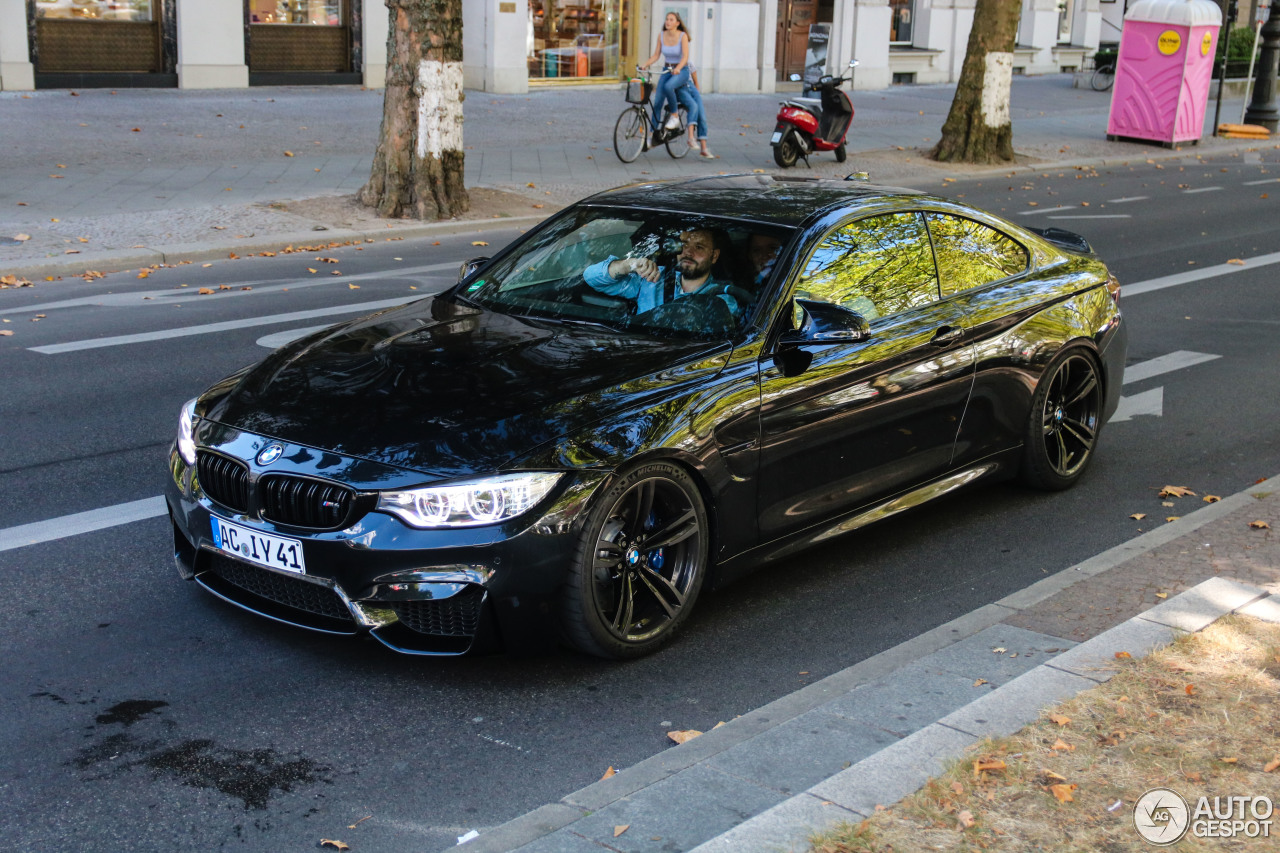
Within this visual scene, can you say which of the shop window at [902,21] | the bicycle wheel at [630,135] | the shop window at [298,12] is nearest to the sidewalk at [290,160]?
the bicycle wheel at [630,135]

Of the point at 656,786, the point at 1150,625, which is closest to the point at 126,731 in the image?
the point at 656,786

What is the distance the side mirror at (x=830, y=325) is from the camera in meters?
5.13

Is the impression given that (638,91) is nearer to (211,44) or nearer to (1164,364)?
(211,44)

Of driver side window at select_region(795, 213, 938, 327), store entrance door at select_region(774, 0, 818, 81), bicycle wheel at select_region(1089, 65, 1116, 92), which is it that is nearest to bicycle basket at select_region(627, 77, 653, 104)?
driver side window at select_region(795, 213, 938, 327)

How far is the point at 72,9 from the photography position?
2233 centimetres

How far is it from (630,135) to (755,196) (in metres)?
13.8

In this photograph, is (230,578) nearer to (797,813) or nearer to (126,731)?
(126,731)

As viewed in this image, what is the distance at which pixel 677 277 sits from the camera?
18.4ft

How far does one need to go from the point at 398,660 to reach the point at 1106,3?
45.9 m

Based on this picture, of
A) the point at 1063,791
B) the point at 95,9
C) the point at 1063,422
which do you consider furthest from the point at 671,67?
the point at 1063,791

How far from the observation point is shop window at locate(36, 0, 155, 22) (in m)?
22.0

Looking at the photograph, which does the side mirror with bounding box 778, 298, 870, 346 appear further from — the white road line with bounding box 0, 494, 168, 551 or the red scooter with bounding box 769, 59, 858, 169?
the red scooter with bounding box 769, 59, 858, 169

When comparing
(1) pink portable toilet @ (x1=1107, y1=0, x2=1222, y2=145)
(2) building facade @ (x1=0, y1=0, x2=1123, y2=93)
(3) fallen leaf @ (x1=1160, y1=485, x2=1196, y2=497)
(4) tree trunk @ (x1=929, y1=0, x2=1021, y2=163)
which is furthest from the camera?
(1) pink portable toilet @ (x1=1107, y1=0, x2=1222, y2=145)

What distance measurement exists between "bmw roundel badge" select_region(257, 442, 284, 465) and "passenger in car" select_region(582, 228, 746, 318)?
5.19 ft
